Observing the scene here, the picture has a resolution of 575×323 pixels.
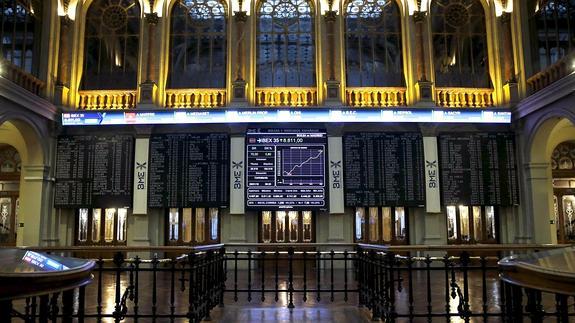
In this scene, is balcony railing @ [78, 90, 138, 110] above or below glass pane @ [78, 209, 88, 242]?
above

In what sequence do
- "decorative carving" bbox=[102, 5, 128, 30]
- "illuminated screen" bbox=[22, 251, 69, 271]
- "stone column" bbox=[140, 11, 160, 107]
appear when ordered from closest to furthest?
"illuminated screen" bbox=[22, 251, 69, 271], "stone column" bbox=[140, 11, 160, 107], "decorative carving" bbox=[102, 5, 128, 30]

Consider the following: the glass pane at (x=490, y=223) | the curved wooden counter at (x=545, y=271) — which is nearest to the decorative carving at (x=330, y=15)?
the glass pane at (x=490, y=223)

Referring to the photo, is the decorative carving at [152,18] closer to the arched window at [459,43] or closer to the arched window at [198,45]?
the arched window at [198,45]

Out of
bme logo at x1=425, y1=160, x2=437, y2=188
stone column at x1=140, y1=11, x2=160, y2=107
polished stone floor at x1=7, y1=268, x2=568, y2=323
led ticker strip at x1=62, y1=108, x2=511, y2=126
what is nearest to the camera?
polished stone floor at x1=7, y1=268, x2=568, y2=323

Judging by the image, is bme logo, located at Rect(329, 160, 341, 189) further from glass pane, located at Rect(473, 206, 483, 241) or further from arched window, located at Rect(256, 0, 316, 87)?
glass pane, located at Rect(473, 206, 483, 241)

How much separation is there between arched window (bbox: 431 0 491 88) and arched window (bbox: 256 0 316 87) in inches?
154

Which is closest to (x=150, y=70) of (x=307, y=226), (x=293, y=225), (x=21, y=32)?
(x=21, y=32)

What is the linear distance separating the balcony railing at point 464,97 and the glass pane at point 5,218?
46.1 ft

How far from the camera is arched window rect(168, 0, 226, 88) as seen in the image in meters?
14.5

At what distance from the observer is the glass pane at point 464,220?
14.4 meters

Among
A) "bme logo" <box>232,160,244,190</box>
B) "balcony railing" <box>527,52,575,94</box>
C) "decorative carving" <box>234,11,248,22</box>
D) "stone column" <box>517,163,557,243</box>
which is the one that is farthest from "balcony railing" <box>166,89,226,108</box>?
"stone column" <box>517,163,557,243</box>

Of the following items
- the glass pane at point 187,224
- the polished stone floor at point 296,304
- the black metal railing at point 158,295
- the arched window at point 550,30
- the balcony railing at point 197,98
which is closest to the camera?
the black metal railing at point 158,295

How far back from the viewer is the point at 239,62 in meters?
14.2

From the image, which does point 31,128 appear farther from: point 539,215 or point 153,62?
point 539,215
